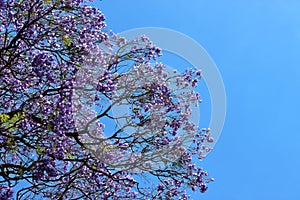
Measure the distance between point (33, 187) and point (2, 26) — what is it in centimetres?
301

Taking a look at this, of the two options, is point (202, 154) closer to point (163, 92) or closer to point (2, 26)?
point (163, 92)

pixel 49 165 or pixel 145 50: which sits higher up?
pixel 145 50

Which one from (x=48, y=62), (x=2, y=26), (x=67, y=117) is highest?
(x=2, y=26)

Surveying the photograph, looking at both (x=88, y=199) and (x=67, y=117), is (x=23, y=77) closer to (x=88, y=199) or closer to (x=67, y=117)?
(x=67, y=117)

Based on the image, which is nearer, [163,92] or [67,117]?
[67,117]

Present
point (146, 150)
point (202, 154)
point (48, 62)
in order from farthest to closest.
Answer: point (202, 154) → point (146, 150) → point (48, 62)

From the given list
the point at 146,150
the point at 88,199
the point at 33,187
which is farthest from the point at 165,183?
the point at 33,187

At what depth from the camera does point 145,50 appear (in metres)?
9.86

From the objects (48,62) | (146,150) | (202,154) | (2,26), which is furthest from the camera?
Result: (202,154)

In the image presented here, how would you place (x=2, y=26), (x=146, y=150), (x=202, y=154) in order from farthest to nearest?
1. (x=202, y=154)
2. (x=146, y=150)
3. (x=2, y=26)

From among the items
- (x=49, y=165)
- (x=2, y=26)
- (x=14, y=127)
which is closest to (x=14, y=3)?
(x=2, y=26)

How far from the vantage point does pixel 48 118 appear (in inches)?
324

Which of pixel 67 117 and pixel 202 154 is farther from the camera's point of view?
pixel 202 154

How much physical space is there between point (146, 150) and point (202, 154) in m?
1.38
